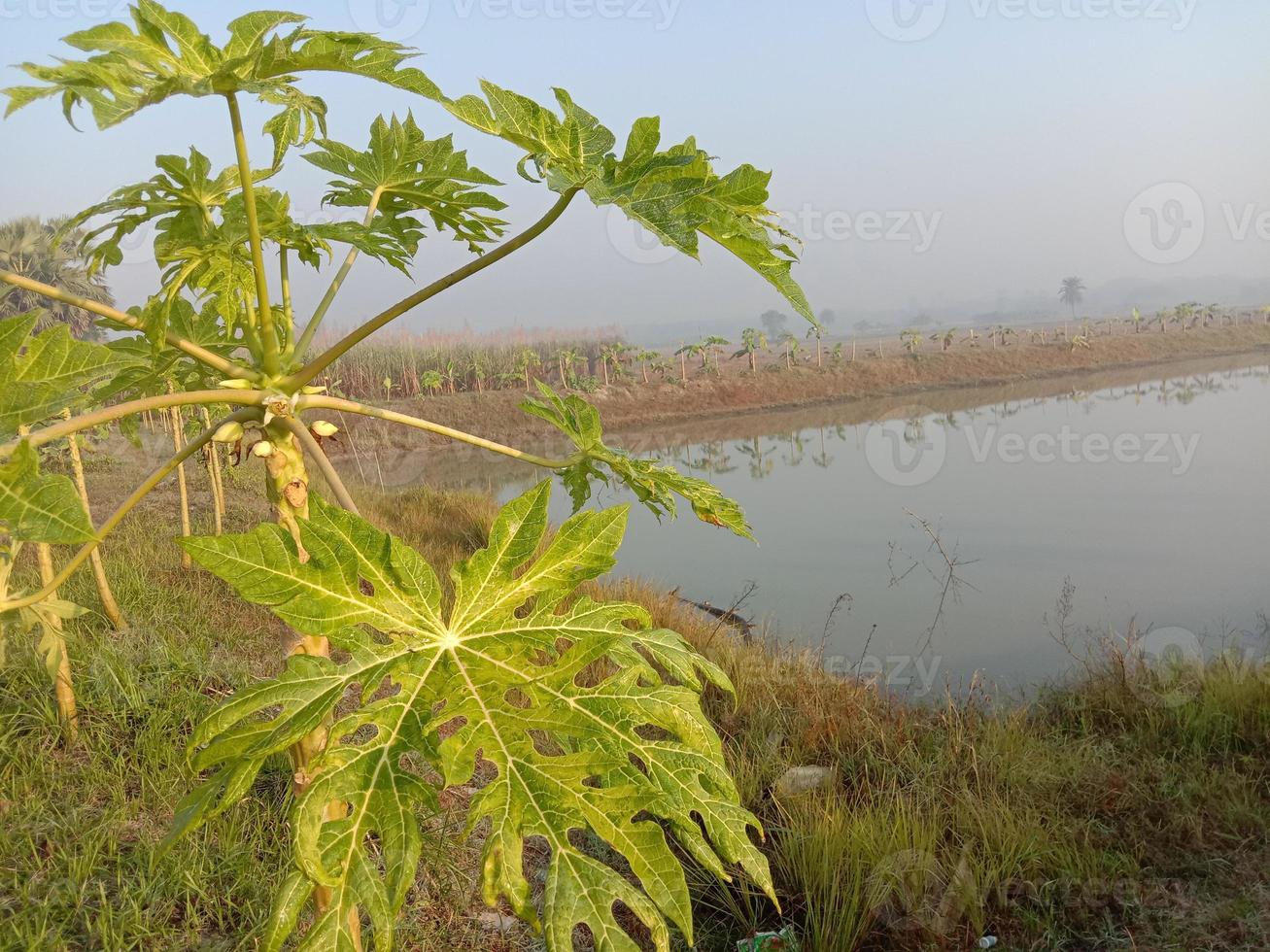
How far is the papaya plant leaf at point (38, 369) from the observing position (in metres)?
0.86

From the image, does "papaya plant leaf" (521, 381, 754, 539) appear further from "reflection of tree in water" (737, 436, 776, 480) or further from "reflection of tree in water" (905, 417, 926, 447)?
"reflection of tree in water" (905, 417, 926, 447)

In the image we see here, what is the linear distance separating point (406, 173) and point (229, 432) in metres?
0.61

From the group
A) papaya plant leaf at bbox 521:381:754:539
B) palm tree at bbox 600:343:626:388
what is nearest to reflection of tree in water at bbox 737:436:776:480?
palm tree at bbox 600:343:626:388

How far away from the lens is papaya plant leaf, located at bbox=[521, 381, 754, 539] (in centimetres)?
131

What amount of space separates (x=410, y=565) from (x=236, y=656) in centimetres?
296

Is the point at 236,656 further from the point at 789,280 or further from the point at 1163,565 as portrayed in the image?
the point at 1163,565

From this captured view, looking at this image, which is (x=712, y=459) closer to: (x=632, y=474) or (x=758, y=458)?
(x=758, y=458)

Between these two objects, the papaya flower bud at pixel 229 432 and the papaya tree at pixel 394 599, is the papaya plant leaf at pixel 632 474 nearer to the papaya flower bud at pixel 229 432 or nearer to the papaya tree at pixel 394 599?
the papaya tree at pixel 394 599

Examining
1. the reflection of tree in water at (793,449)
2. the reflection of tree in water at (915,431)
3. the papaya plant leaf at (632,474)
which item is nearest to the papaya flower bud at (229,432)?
the papaya plant leaf at (632,474)

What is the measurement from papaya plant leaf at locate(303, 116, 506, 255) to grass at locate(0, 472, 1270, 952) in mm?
1254

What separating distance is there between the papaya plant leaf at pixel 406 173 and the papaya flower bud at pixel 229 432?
468 mm

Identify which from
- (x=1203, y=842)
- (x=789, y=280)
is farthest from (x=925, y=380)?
(x=789, y=280)

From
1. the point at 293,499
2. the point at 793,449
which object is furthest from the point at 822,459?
the point at 293,499

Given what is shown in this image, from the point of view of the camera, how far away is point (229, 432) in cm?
106
